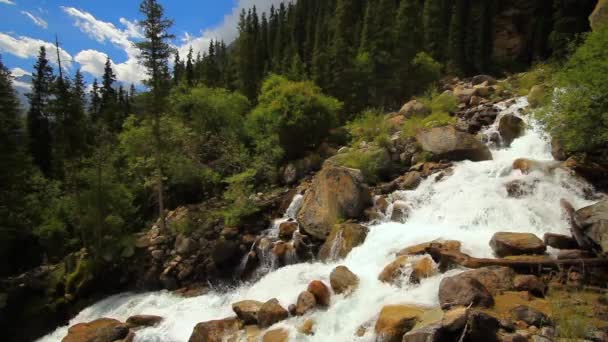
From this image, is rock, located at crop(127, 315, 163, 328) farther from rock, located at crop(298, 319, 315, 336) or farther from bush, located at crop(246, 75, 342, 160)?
bush, located at crop(246, 75, 342, 160)

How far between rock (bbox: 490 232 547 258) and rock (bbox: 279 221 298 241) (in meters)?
9.68

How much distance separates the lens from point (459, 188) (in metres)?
16.0

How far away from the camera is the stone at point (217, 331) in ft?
37.9

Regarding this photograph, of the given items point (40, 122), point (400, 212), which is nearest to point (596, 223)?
point (400, 212)

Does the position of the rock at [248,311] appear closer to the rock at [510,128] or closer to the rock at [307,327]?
the rock at [307,327]

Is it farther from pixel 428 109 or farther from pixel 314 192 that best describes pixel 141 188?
pixel 428 109

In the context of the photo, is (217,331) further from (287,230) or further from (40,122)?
(40,122)

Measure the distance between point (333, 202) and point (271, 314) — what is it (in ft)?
22.9

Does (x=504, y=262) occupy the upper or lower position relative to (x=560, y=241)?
lower

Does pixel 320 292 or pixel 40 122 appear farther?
pixel 40 122

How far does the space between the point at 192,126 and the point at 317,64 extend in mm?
17179

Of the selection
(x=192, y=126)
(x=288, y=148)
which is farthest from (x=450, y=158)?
(x=192, y=126)

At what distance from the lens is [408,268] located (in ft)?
36.2

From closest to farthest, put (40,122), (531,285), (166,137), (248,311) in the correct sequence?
(531,285) → (248,311) → (166,137) → (40,122)
